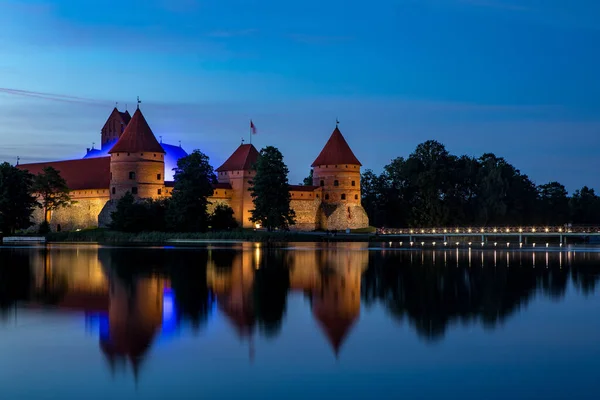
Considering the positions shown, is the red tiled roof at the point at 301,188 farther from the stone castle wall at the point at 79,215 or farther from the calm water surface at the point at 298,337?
the calm water surface at the point at 298,337

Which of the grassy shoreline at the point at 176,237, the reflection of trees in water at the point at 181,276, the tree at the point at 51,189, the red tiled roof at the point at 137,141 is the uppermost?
the red tiled roof at the point at 137,141

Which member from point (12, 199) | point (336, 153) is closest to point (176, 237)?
point (12, 199)

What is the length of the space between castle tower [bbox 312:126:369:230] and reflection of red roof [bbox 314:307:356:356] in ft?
152

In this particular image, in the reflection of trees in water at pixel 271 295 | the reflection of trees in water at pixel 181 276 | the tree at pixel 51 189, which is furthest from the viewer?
the tree at pixel 51 189

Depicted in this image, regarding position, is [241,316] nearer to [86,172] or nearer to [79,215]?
[79,215]

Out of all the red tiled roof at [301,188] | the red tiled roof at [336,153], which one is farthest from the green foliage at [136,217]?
the red tiled roof at [336,153]

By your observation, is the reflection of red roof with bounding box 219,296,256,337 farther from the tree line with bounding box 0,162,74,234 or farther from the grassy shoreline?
the tree line with bounding box 0,162,74,234

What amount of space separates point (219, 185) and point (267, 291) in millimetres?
43789

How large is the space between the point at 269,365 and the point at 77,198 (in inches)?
2134

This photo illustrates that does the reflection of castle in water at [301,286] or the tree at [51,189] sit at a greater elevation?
the tree at [51,189]

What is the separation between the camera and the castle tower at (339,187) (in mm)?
59875

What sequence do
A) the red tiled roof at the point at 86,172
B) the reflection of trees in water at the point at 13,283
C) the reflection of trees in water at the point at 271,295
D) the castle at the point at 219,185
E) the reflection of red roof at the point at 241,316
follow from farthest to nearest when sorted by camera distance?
the red tiled roof at the point at 86,172 → the castle at the point at 219,185 → the reflection of trees in water at the point at 13,283 → the reflection of trees in water at the point at 271,295 → the reflection of red roof at the point at 241,316

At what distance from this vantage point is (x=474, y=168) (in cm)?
Result: 6400

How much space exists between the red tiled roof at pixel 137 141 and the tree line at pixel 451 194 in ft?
61.8
